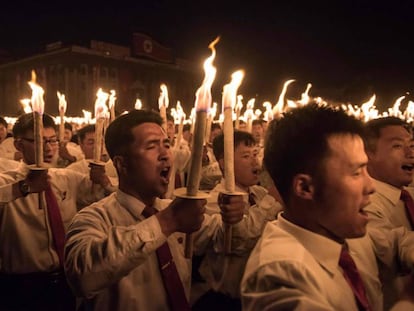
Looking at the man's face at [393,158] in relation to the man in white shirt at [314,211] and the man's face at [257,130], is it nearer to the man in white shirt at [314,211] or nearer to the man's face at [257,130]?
the man in white shirt at [314,211]

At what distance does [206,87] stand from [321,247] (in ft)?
2.81

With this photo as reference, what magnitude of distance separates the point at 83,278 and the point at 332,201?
124 centimetres

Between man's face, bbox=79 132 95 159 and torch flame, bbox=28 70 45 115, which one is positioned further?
man's face, bbox=79 132 95 159

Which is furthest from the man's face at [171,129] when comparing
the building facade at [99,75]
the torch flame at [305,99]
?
the building facade at [99,75]

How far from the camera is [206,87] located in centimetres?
175

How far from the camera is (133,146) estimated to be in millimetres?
2576

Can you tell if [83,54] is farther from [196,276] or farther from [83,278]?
[83,278]

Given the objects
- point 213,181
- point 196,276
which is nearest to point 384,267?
point 196,276

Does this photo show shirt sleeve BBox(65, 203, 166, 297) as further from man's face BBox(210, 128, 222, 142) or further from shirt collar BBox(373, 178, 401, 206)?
man's face BBox(210, 128, 222, 142)

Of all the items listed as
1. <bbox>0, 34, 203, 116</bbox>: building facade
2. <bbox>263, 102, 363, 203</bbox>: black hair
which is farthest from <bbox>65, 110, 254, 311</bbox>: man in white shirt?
<bbox>0, 34, 203, 116</bbox>: building facade

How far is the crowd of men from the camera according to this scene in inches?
63.6

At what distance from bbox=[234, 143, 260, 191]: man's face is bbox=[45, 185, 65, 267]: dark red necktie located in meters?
1.82

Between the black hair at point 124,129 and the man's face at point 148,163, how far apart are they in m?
0.05

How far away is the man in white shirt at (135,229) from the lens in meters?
1.89
